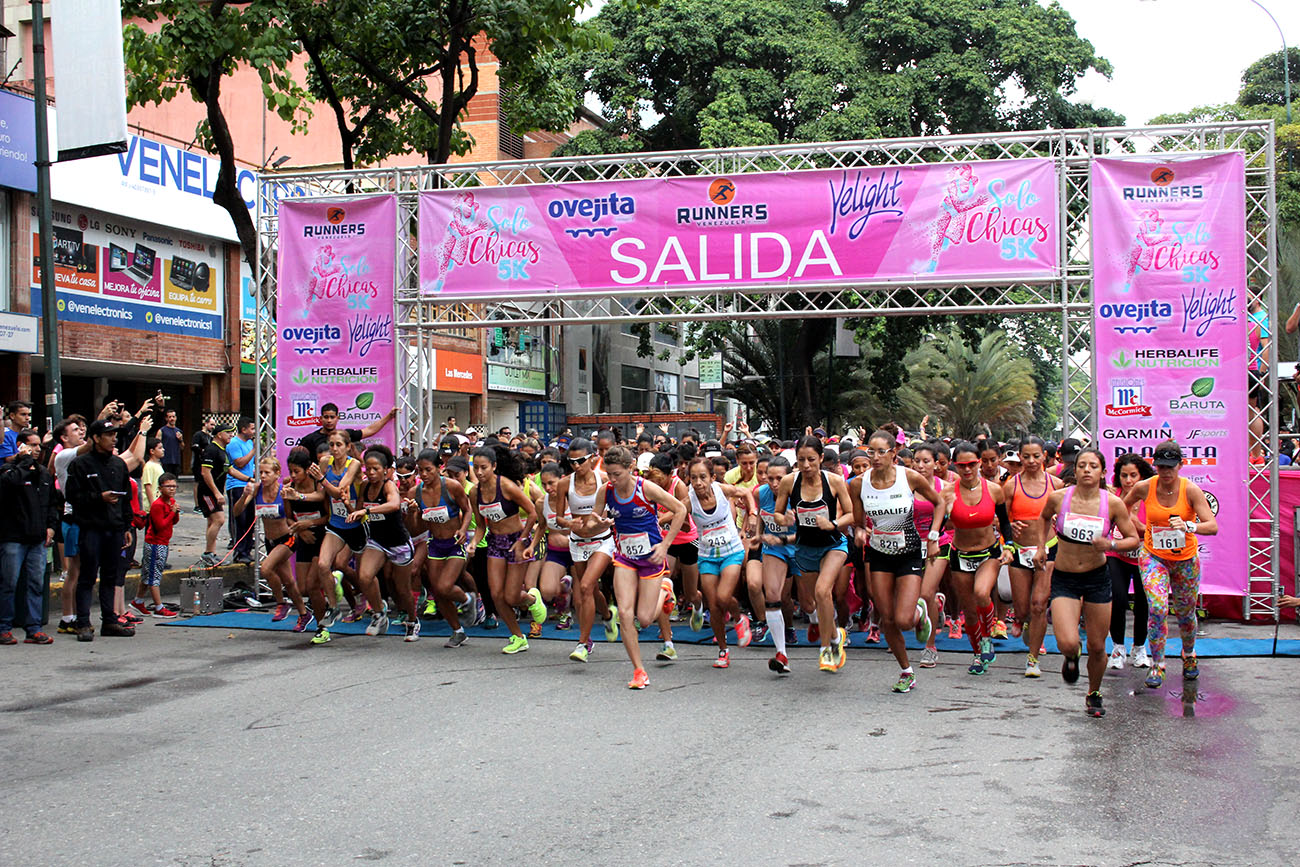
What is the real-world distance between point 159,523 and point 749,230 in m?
7.13

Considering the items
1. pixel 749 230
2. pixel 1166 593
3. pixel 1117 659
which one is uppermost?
pixel 749 230

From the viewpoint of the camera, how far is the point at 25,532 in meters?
10.6

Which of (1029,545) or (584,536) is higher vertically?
(584,536)

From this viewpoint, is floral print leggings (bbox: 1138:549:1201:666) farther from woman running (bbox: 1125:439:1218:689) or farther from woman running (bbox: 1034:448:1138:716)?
woman running (bbox: 1034:448:1138:716)

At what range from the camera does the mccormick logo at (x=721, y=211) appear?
43.7 ft

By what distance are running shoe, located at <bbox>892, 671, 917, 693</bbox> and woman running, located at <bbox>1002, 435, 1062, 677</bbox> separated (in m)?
1.20

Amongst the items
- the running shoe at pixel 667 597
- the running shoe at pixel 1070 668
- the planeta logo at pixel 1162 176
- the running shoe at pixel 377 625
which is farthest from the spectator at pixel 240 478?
the planeta logo at pixel 1162 176

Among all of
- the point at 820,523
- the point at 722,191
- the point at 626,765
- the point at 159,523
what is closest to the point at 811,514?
the point at 820,523

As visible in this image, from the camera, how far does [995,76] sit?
28.4 m

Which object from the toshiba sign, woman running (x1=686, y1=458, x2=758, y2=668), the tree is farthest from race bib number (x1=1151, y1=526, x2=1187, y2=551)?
the toshiba sign

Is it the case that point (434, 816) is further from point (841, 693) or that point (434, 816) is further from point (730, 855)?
point (841, 693)

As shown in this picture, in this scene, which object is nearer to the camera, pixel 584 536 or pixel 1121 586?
pixel 1121 586

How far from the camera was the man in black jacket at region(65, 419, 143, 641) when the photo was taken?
11016mm

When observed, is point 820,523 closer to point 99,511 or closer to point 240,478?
point 99,511
